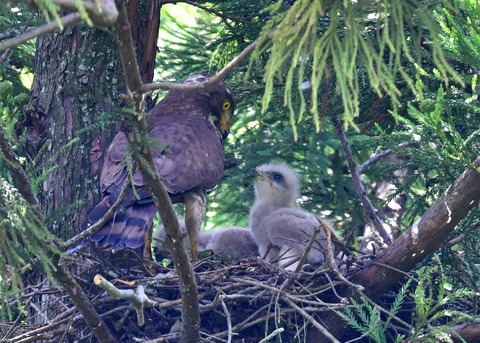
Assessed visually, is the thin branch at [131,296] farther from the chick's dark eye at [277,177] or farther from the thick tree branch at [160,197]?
the chick's dark eye at [277,177]

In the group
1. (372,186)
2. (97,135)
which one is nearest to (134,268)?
(97,135)

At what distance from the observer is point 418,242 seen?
4090 mm

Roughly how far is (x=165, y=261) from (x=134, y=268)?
1.28m

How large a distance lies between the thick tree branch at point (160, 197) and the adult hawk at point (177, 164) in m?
0.71

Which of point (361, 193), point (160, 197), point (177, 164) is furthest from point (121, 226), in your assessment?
point (361, 193)

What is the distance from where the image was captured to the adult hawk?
443cm

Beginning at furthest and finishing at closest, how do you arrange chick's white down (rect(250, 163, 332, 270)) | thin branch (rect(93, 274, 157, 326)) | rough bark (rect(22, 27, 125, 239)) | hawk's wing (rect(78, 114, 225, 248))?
chick's white down (rect(250, 163, 332, 270)) < rough bark (rect(22, 27, 125, 239)) < hawk's wing (rect(78, 114, 225, 248)) < thin branch (rect(93, 274, 157, 326))

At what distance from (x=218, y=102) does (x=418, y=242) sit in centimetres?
284

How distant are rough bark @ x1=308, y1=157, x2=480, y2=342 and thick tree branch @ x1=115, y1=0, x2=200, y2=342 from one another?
1021 millimetres

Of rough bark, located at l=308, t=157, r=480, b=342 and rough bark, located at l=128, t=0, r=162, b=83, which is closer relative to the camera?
rough bark, located at l=308, t=157, r=480, b=342

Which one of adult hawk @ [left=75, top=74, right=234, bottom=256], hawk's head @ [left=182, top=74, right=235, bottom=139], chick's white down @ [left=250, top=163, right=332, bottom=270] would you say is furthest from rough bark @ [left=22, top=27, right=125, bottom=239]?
chick's white down @ [left=250, top=163, right=332, bottom=270]

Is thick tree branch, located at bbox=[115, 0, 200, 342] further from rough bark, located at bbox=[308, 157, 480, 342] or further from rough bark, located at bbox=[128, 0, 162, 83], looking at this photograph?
rough bark, located at bbox=[128, 0, 162, 83]

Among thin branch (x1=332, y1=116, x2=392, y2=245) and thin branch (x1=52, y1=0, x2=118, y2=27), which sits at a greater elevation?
thin branch (x1=52, y1=0, x2=118, y2=27)

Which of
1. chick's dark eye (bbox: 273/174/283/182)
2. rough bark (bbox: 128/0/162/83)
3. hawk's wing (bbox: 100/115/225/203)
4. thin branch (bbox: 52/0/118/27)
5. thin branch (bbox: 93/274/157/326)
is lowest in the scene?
chick's dark eye (bbox: 273/174/283/182)
